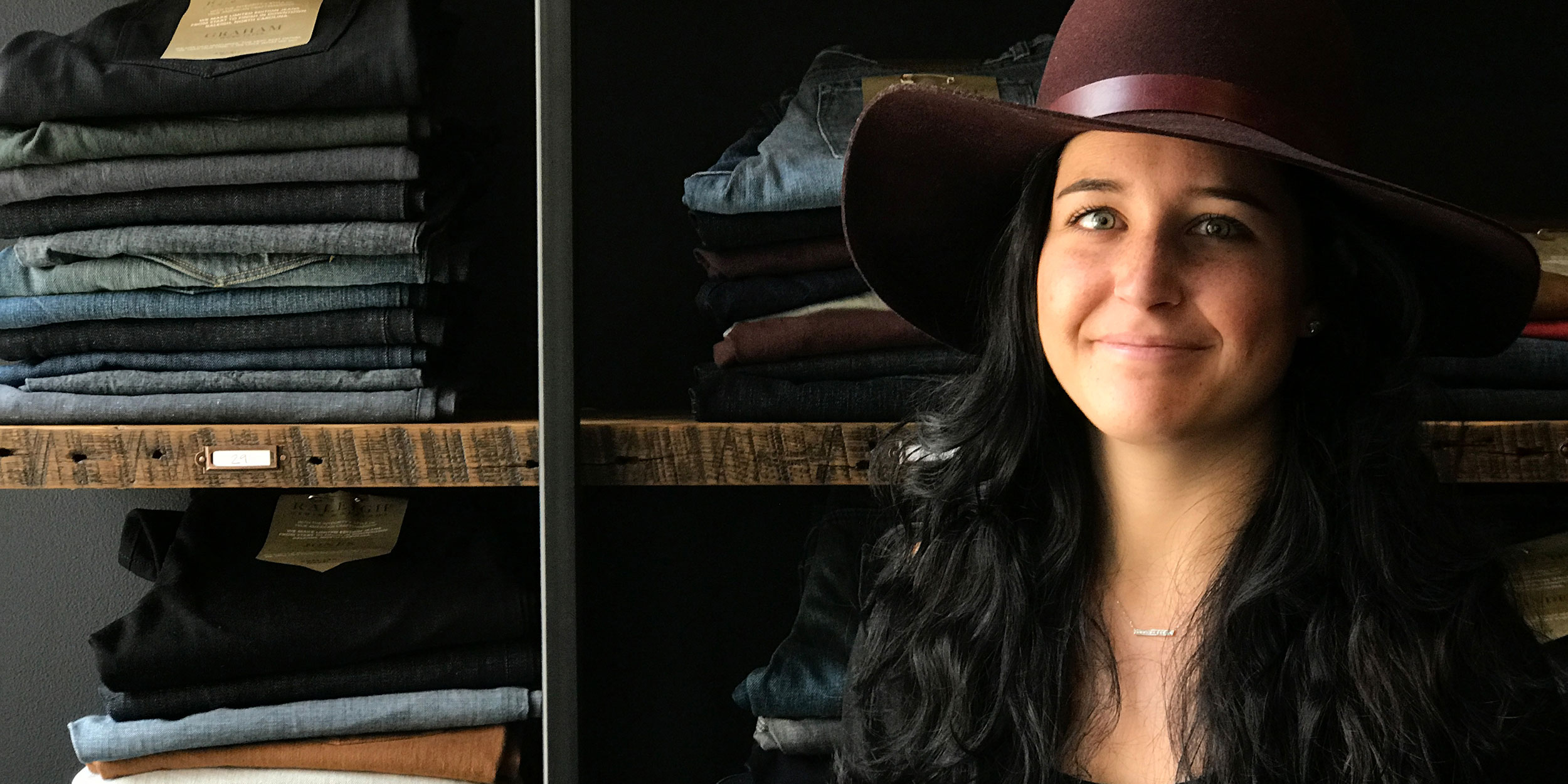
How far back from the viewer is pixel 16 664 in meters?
1.60

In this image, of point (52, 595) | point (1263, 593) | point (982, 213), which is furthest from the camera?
point (52, 595)

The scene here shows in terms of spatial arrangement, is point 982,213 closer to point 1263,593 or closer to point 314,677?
point 1263,593

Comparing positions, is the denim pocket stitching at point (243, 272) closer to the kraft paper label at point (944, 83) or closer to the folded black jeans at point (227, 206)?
the folded black jeans at point (227, 206)

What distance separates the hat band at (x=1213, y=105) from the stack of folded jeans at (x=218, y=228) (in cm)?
65

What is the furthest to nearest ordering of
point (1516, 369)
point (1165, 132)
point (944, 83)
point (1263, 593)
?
point (944, 83)
point (1516, 369)
point (1263, 593)
point (1165, 132)

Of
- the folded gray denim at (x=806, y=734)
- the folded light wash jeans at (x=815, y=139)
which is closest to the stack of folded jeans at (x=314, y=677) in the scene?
the folded gray denim at (x=806, y=734)

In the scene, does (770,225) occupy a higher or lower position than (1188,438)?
higher

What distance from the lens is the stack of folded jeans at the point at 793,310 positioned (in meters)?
1.20

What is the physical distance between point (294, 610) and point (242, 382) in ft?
0.79

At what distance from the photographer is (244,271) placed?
1.20 metres

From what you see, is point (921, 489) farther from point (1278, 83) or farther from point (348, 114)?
point (348, 114)

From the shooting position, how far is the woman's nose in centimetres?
86

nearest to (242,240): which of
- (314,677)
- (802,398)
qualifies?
(314,677)

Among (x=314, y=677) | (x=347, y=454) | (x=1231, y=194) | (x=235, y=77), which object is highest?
(x=235, y=77)
